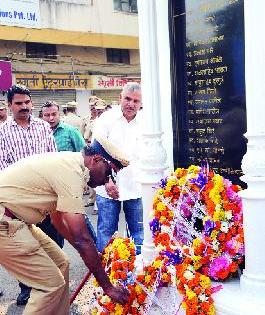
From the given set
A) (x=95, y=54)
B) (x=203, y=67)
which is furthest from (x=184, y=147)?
(x=95, y=54)

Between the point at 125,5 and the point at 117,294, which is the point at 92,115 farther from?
the point at 125,5

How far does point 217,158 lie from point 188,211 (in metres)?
0.51

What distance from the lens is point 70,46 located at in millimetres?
20891

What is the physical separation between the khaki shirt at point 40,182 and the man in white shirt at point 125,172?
4.88 ft

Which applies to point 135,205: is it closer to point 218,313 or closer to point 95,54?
point 218,313

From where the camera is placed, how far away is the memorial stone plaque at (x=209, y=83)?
Result: 3.28 meters

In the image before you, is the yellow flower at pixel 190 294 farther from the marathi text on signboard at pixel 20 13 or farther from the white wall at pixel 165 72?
the marathi text on signboard at pixel 20 13

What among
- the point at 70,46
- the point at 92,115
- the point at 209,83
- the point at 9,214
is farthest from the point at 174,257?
the point at 70,46

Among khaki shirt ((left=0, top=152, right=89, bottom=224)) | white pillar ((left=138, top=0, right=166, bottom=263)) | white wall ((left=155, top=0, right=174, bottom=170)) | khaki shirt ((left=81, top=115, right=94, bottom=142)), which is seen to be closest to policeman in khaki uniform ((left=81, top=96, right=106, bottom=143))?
khaki shirt ((left=81, top=115, right=94, bottom=142))

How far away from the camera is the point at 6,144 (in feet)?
14.5

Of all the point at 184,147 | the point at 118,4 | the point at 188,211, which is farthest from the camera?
the point at 118,4

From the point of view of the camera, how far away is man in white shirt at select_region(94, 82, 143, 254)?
4531 mm

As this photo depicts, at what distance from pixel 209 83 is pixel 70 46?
18.2m

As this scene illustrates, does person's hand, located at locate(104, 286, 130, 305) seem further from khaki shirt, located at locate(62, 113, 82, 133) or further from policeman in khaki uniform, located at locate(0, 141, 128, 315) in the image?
khaki shirt, located at locate(62, 113, 82, 133)
